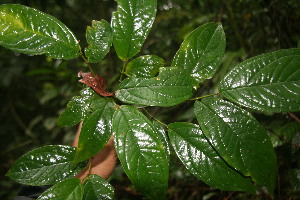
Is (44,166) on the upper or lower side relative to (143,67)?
lower

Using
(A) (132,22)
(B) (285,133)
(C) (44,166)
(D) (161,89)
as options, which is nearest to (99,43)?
(A) (132,22)

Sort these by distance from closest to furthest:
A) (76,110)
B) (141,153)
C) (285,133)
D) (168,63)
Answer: (141,153) < (76,110) < (285,133) < (168,63)

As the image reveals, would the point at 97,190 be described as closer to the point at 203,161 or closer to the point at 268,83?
the point at 203,161

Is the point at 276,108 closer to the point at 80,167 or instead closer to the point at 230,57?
the point at 80,167

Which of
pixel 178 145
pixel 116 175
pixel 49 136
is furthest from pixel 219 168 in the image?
pixel 49 136

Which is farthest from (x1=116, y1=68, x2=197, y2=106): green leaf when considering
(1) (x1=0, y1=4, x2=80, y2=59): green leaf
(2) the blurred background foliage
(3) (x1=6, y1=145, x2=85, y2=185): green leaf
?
(2) the blurred background foliage

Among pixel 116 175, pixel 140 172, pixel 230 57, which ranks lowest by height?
pixel 116 175

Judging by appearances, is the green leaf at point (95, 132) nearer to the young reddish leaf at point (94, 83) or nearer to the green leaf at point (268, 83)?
the young reddish leaf at point (94, 83)
